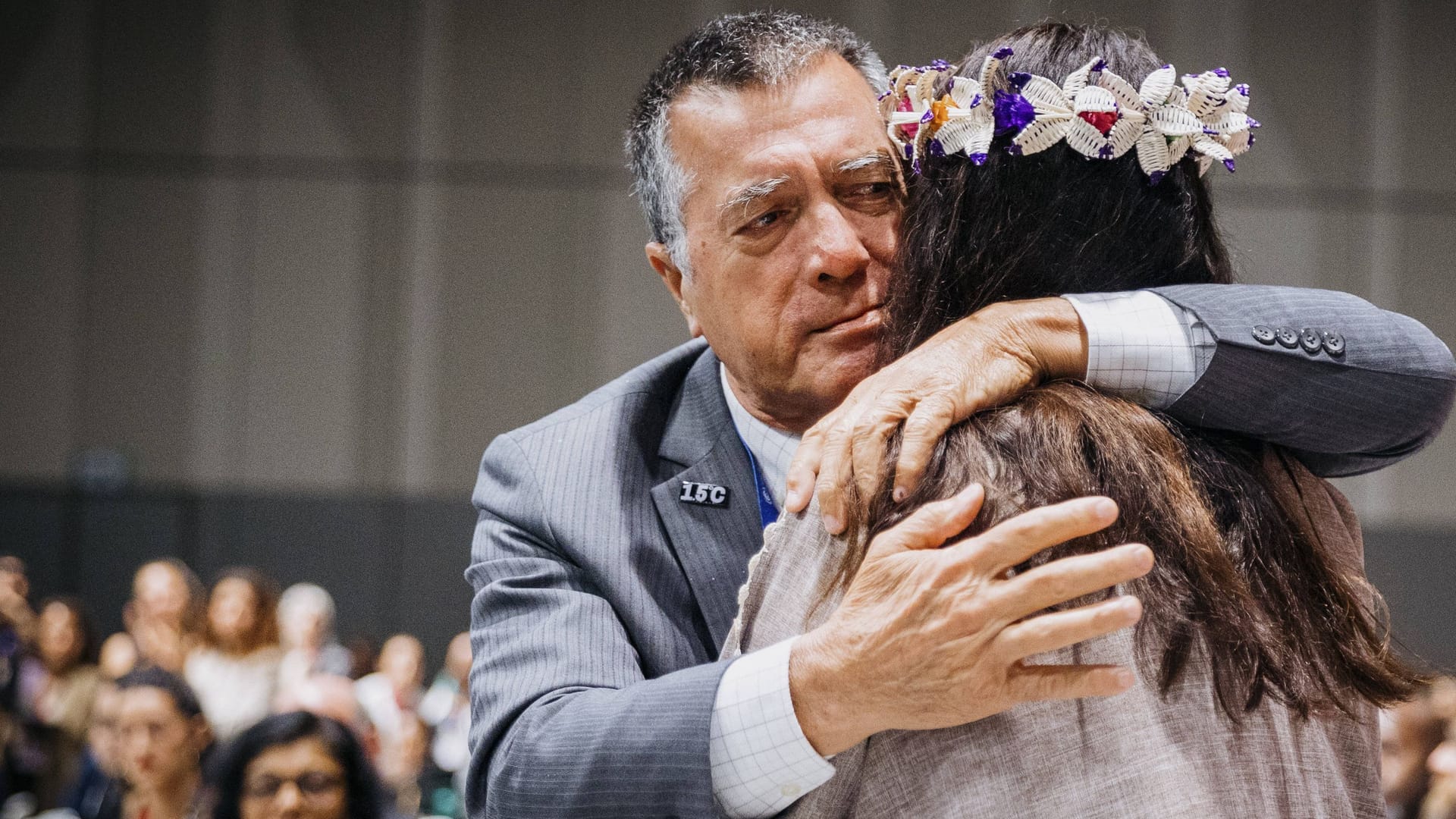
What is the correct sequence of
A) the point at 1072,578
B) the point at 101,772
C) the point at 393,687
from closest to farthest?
the point at 1072,578 → the point at 101,772 → the point at 393,687

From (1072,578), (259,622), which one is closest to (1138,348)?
(1072,578)

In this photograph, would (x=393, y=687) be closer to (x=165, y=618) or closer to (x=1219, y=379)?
(x=165, y=618)

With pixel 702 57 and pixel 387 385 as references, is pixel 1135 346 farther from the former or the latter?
pixel 387 385

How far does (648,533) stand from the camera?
1676 mm

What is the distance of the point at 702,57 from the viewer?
72.5 inches

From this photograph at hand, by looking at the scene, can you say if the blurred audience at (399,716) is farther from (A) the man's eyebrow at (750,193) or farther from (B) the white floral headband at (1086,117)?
(B) the white floral headband at (1086,117)

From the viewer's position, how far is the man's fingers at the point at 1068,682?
1.06 meters

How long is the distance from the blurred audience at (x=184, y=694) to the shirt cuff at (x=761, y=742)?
2.89m

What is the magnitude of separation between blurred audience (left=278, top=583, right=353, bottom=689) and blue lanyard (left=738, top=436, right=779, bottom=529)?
4.76 metres

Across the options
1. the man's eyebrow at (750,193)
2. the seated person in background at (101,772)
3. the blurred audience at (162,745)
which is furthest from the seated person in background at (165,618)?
the man's eyebrow at (750,193)

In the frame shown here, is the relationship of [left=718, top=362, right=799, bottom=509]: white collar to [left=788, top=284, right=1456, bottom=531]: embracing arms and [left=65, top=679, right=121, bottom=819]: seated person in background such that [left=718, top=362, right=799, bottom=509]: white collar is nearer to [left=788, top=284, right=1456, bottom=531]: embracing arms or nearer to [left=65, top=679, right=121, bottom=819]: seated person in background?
[left=788, top=284, right=1456, bottom=531]: embracing arms

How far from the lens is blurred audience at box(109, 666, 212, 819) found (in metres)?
4.08

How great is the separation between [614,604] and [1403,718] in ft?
12.8

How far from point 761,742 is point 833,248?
0.67 meters
